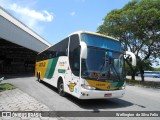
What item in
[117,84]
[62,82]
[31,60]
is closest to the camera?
[117,84]

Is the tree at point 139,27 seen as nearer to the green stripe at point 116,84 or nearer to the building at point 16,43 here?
the building at point 16,43

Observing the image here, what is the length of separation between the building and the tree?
11248 millimetres

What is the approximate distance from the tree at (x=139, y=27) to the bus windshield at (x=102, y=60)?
53.9ft

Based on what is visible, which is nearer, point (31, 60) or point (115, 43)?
point (115, 43)

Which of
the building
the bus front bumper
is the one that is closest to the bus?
the bus front bumper

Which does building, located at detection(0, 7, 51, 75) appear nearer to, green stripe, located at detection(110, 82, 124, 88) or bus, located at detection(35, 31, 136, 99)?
bus, located at detection(35, 31, 136, 99)

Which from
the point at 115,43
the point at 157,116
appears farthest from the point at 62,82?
the point at 157,116

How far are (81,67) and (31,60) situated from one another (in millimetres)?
48585

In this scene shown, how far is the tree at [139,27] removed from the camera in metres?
25.3

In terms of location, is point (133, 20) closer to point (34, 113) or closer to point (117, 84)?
point (117, 84)

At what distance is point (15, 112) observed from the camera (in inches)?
310

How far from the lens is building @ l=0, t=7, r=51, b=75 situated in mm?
23602

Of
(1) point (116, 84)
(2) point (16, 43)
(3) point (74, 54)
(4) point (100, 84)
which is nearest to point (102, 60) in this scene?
(4) point (100, 84)

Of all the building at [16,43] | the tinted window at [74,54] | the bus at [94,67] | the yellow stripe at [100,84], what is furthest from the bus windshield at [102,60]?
the building at [16,43]
